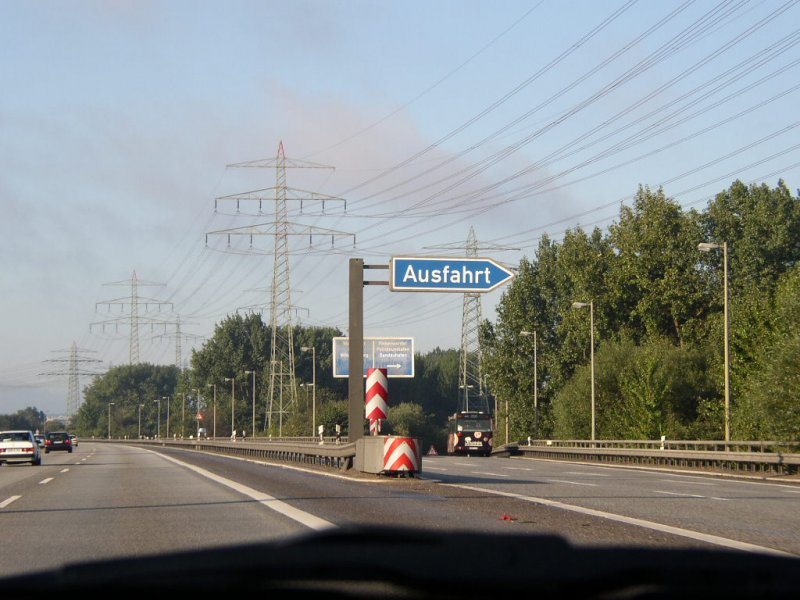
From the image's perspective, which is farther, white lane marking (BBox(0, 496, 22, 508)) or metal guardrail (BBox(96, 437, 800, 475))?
metal guardrail (BBox(96, 437, 800, 475))

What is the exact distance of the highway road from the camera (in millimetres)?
11711

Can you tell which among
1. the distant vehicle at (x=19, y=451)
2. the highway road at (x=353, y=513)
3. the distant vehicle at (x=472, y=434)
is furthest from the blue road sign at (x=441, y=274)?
the distant vehicle at (x=472, y=434)

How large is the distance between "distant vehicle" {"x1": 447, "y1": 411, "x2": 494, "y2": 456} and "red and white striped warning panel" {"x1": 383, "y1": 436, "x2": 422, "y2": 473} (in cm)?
4730

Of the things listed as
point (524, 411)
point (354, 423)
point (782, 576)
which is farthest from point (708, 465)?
point (524, 411)

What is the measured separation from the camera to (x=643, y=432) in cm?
5962

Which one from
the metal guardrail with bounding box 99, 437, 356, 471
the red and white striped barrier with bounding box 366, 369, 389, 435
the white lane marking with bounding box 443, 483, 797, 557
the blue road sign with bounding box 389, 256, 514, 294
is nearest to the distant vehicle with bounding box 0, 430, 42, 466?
the metal guardrail with bounding box 99, 437, 356, 471

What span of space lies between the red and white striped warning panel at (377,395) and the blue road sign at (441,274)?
7.47ft

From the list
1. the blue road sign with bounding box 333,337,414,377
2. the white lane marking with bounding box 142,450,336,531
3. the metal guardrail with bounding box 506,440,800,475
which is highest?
the blue road sign with bounding box 333,337,414,377

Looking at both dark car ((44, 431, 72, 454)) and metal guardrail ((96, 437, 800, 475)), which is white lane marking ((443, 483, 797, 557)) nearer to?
metal guardrail ((96, 437, 800, 475))

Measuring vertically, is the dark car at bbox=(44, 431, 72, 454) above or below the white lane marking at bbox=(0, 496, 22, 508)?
below

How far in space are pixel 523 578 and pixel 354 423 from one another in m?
25.2

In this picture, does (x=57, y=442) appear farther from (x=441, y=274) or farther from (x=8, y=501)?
(x=8, y=501)

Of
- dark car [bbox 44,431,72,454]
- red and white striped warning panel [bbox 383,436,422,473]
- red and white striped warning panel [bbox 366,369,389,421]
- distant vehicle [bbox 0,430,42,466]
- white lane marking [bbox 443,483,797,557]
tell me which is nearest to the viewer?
white lane marking [bbox 443,483,797,557]

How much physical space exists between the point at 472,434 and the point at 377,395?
46.3 meters
